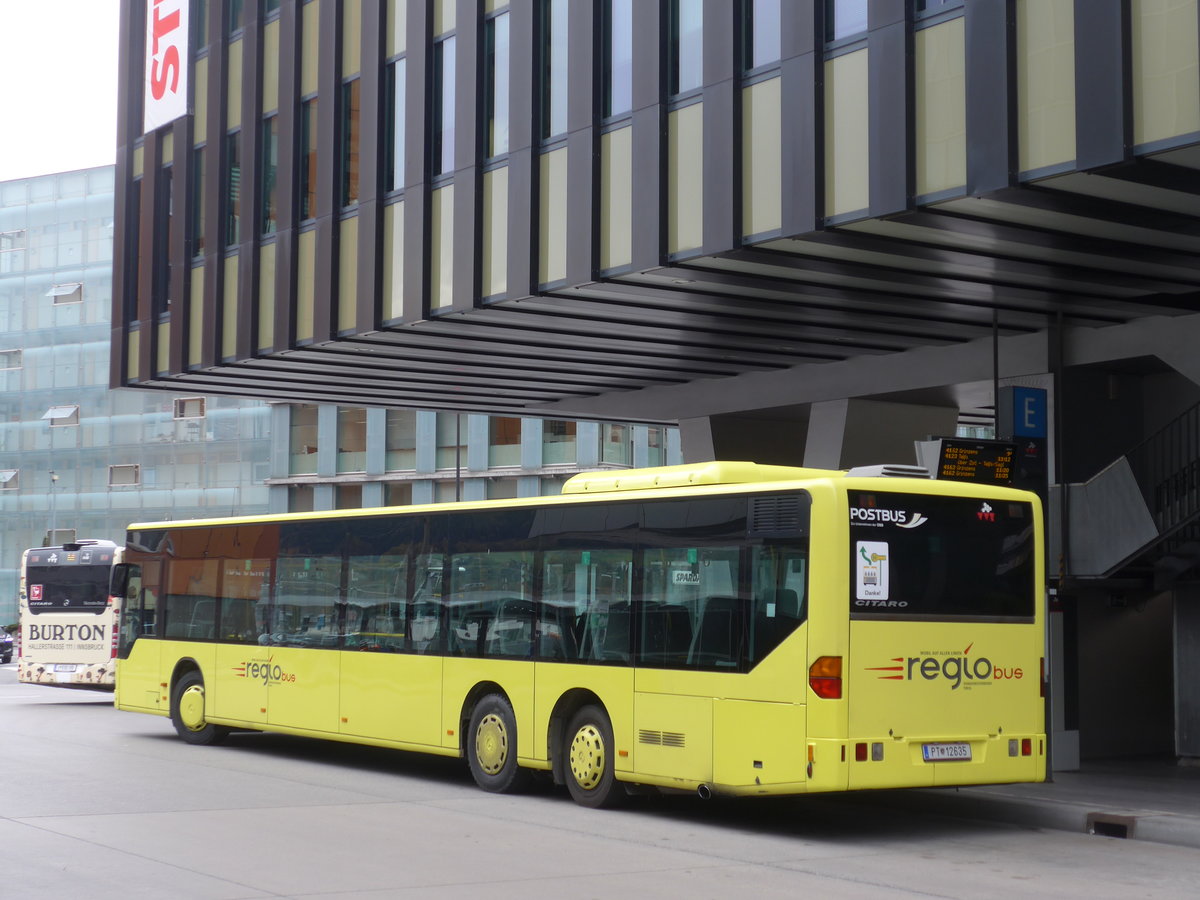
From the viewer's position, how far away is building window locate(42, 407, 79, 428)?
71.8m

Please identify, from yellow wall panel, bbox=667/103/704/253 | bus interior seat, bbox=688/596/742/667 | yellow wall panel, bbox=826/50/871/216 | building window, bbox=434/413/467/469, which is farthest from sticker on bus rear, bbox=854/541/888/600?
building window, bbox=434/413/467/469

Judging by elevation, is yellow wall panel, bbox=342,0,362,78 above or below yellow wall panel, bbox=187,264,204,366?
above

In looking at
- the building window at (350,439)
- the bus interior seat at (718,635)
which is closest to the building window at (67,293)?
the building window at (350,439)

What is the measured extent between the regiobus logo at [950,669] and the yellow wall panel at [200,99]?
18589 millimetres

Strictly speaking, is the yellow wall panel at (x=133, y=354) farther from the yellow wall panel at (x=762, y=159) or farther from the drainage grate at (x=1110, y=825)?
the drainage grate at (x=1110, y=825)

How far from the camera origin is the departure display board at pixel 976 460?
52.4 ft

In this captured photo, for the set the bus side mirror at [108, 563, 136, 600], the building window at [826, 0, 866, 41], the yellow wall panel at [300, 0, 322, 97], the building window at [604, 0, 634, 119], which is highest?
the yellow wall panel at [300, 0, 322, 97]

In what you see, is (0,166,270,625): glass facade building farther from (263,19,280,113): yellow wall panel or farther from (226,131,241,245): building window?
(263,19,280,113): yellow wall panel

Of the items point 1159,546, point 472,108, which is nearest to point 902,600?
point 1159,546

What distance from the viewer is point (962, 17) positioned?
1364 cm

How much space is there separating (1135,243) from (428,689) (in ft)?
27.2

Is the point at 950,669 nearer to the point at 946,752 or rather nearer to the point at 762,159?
the point at 946,752

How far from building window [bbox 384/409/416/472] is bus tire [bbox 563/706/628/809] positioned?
4737 cm

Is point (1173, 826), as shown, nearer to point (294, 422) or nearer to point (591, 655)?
point (591, 655)
